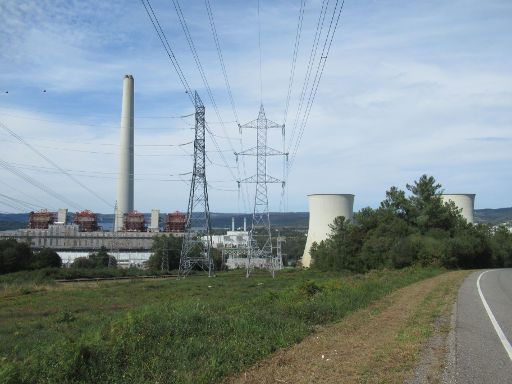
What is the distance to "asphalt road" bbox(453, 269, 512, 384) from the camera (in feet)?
23.7

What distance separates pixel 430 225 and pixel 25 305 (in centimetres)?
4846

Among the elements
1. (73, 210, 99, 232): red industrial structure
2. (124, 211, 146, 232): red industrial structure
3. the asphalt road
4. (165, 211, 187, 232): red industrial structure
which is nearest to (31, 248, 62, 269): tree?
(124, 211, 146, 232): red industrial structure

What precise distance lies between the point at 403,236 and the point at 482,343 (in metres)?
51.3

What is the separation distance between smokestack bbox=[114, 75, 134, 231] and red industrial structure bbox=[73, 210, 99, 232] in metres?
38.5

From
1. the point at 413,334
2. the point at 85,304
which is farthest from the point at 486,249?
the point at 413,334

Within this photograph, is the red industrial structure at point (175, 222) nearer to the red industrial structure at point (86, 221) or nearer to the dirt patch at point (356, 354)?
the red industrial structure at point (86, 221)

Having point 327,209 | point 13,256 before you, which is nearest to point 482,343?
point 327,209

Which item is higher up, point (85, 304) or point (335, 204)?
point (335, 204)

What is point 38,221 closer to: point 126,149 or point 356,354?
point 126,149

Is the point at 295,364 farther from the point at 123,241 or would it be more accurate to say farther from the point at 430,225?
the point at 123,241

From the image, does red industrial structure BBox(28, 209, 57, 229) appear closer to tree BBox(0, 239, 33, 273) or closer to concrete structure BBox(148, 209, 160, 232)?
concrete structure BBox(148, 209, 160, 232)

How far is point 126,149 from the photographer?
10731 centimetres

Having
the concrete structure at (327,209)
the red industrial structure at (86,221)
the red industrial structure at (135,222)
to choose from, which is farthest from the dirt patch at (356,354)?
the red industrial structure at (86,221)

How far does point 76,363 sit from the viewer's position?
23.8 feet
